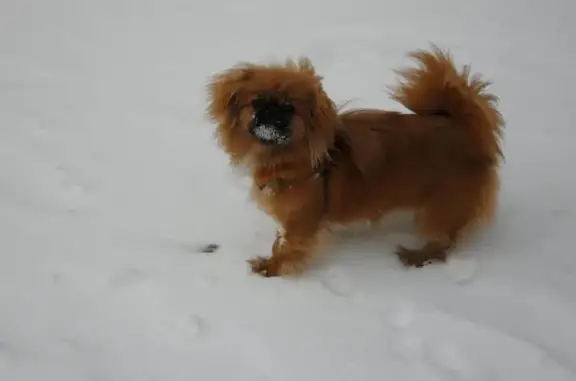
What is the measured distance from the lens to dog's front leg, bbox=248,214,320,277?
2.58m

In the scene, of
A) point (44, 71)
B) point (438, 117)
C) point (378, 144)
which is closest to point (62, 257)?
point (378, 144)

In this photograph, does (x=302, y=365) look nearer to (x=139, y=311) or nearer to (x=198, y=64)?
(x=139, y=311)

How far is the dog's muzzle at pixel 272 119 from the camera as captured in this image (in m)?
2.21

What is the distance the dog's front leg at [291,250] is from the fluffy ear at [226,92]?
0.56 m

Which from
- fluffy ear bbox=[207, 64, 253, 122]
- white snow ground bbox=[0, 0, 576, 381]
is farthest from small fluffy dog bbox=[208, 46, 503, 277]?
white snow ground bbox=[0, 0, 576, 381]

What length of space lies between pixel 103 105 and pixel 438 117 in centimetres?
239

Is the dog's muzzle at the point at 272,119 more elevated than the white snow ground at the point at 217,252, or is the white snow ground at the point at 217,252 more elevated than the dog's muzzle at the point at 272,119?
the dog's muzzle at the point at 272,119

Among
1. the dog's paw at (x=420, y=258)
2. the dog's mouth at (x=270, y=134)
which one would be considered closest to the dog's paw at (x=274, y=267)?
the dog's paw at (x=420, y=258)

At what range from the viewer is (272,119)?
223 cm

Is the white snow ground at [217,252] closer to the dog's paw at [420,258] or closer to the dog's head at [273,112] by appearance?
the dog's paw at [420,258]

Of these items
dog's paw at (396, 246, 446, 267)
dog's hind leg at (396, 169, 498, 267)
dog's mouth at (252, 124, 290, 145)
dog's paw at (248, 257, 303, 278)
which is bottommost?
dog's paw at (248, 257, 303, 278)

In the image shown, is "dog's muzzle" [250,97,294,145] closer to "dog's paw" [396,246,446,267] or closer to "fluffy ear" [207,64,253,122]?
"fluffy ear" [207,64,253,122]

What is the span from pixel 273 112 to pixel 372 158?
51 cm

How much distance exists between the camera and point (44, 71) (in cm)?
443
